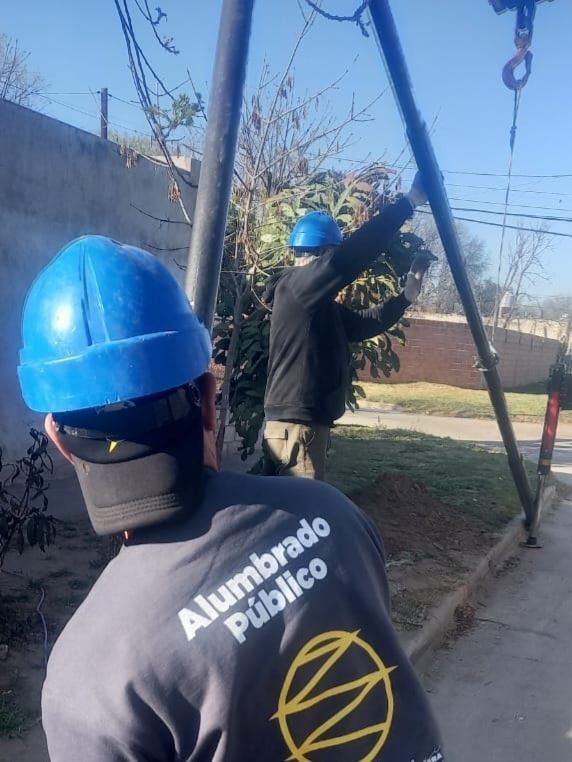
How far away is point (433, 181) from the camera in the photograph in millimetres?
4617

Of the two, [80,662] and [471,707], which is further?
[471,707]

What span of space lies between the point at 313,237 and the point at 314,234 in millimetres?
21

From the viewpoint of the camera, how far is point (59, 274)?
127 centimetres

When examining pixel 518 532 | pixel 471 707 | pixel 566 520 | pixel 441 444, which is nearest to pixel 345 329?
pixel 471 707

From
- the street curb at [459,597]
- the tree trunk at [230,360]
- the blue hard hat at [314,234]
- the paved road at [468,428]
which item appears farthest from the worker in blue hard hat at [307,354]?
the paved road at [468,428]

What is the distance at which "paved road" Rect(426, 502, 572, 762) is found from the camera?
12.9ft

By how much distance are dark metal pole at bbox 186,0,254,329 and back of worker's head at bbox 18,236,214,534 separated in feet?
4.73

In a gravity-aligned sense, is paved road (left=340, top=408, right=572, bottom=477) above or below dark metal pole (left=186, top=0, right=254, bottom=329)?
below

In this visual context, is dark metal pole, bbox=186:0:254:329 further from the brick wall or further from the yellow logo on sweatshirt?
the brick wall

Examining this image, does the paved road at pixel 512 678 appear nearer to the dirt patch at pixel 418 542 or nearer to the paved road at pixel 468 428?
the dirt patch at pixel 418 542

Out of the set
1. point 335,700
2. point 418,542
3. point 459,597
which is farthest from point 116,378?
point 418,542

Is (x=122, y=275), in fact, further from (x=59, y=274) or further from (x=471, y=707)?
(x=471, y=707)

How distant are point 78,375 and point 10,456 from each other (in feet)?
20.4

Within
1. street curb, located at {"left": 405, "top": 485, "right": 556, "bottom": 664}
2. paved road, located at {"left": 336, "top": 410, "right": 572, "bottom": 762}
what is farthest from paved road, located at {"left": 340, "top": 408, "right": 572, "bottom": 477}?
paved road, located at {"left": 336, "top": 410, "right": 572, "bottom": 762}
